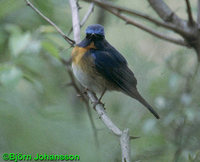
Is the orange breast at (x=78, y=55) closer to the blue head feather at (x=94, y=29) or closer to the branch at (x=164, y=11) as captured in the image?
the blue head feather at (x=94, y=29)

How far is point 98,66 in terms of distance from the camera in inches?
169

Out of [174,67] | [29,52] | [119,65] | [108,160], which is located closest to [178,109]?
[174,67]

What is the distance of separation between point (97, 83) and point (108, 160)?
1.36 metres

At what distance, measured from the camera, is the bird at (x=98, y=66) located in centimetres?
421

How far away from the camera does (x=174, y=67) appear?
4.30 meters

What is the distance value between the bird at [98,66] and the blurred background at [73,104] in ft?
0.74

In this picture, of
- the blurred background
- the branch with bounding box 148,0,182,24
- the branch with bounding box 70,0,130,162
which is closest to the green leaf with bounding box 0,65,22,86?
the blurred background

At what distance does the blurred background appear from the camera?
259cm

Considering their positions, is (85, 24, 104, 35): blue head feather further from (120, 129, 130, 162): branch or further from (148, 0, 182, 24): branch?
(120, 129, 130, 162): branch

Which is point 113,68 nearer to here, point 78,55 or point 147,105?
point 78,55

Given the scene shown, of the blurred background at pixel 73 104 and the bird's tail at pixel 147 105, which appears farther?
the bird's tail at pixel 147 105

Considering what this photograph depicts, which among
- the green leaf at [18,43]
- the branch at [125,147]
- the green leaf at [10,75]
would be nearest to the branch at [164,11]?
the green leaf at [18,43]

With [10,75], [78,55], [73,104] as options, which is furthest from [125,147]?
[73,104]

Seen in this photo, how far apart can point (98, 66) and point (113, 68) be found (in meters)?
0.18
